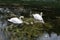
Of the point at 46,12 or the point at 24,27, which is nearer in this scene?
the point at 24,27

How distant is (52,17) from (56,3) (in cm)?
99

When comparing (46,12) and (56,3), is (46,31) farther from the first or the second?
(56,3)

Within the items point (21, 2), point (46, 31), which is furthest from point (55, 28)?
point (21, 2)

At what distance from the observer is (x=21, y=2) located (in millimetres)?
4672

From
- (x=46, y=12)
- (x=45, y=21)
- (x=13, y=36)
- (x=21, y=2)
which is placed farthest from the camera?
(x=21, y=2)

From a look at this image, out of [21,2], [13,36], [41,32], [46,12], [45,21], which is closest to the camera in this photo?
[13,36]

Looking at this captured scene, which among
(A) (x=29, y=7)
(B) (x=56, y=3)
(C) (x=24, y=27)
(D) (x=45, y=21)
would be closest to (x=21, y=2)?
(A) (x=29, y=7)

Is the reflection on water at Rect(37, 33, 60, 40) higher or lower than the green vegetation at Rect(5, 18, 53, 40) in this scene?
lower

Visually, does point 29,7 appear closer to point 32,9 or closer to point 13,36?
point 32,9

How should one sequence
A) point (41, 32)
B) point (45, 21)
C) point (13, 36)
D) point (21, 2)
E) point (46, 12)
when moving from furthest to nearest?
point (21, 2) → point (46, 12) → point (45, 21) → point (41, 32) → point (13, 36)

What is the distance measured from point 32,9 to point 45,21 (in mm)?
565

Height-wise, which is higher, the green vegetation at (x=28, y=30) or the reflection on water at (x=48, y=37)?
the green vegetation at (x=28, y=30)

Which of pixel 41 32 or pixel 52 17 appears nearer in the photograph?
pixel 41 32

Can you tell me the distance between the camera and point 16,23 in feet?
11.2
